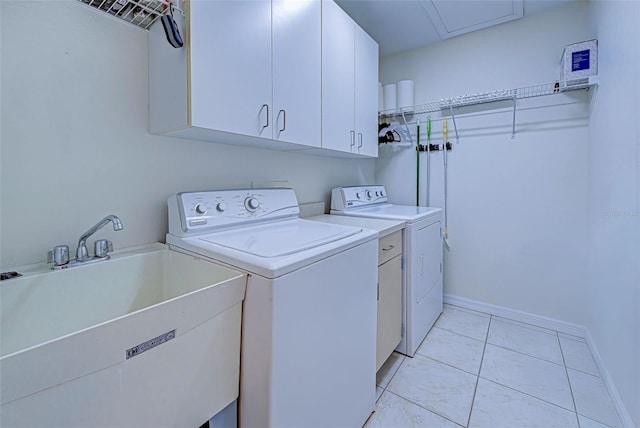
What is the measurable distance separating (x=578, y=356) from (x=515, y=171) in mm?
1374

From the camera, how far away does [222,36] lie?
3.73 feet

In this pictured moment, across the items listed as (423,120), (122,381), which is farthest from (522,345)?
(122,381)

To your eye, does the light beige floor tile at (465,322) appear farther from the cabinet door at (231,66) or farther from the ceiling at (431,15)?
the ceiling at (431,15)

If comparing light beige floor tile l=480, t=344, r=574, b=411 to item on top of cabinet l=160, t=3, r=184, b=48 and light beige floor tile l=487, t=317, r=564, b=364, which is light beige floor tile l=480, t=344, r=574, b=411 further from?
item on top of cabinet l=160, t=3, r=184, b=48

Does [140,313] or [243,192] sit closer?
[140,313]

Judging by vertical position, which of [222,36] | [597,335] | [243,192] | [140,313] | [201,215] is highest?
[222,36]

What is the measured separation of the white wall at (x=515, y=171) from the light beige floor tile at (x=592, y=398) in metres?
0.63

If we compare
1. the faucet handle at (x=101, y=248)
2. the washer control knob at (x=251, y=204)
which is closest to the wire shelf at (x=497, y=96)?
the washer control knob at (x=251, y=204)

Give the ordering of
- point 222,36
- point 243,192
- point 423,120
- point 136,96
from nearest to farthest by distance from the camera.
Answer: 1. point 222,36
2. point 136,96
3. point 243,192
4. point 423,120

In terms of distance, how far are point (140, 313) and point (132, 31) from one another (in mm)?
1228

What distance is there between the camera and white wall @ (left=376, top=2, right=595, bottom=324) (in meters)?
2.12

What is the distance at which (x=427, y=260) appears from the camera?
2.08 m

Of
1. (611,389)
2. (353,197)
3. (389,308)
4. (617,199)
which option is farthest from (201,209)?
(611,389)

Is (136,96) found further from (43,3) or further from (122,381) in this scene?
(122,381)
